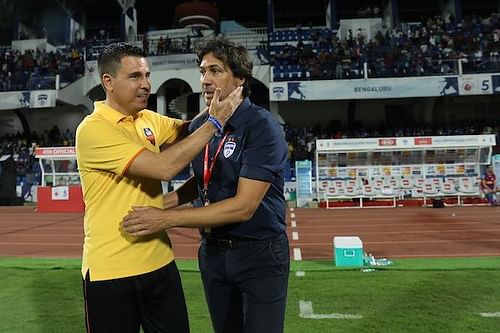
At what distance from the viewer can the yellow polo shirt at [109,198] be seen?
1.95 metres

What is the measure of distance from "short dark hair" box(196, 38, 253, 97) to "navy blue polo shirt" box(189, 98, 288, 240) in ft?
0.48

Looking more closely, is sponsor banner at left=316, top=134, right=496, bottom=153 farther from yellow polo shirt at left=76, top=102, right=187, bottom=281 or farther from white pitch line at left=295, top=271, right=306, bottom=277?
yellow polo shirt at left=76, top=102, right=187, bottom=281

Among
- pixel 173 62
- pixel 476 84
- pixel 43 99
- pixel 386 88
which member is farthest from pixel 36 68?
pixel 476 84

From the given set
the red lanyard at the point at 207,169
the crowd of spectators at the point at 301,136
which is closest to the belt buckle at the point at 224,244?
the red lanyard at the point at 207,169

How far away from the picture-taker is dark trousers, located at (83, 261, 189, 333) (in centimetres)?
203

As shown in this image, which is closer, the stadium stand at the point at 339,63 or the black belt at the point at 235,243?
the black belt at the point at 235,243

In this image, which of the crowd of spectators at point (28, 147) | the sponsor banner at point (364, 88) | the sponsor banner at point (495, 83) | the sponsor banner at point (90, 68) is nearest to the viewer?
the sponsor banner at point (495, 83)

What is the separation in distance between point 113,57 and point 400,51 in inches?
928

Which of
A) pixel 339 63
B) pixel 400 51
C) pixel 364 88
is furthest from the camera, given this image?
pixel 400 51

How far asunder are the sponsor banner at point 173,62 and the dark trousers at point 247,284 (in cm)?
2220

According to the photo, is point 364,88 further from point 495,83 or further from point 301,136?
point 495,83

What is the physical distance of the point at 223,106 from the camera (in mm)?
1958

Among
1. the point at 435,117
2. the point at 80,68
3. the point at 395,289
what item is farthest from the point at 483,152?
the point at 80,68

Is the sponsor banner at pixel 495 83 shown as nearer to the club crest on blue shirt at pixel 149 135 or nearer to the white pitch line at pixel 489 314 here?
the white pitch line at pixel 489 314
